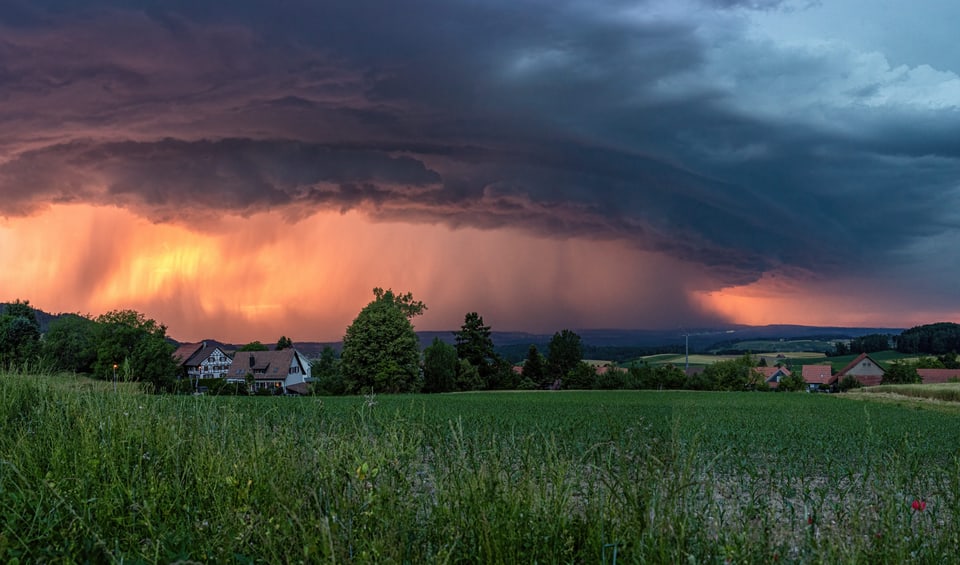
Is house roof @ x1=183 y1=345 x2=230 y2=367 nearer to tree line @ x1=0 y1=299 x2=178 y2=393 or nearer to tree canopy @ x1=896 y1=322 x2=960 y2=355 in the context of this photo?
tree line @ x1=0 y1=299 x2=178 y2=393

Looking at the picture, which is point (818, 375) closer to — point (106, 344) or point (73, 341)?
point (106, 344)

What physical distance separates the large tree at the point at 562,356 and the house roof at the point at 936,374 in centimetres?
5171

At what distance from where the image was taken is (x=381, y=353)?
6225cm

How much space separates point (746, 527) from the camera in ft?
15.1

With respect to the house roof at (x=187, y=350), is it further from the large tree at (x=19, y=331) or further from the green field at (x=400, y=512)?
the green field at (x=400, y=512)

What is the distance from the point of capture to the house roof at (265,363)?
99125 millimetres

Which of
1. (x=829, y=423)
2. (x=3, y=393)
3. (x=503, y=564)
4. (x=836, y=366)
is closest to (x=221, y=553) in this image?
(x=503, y=564)

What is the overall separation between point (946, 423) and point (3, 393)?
35.9 m

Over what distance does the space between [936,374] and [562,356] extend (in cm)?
5791

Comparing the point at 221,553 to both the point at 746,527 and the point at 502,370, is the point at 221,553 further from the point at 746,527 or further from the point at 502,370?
the point at 502,370

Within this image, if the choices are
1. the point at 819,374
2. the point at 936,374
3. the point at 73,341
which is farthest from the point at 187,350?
the point at 936,374

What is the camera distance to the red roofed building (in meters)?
115

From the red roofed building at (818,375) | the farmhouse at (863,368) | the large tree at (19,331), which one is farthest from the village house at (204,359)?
the farmhouse at (863,368)

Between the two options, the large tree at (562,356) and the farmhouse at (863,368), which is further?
the farmhouse at (863,368)
